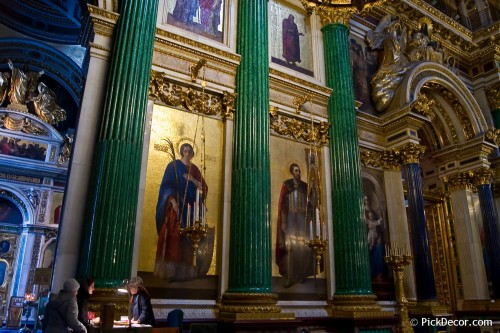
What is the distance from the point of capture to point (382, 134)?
9797 mm

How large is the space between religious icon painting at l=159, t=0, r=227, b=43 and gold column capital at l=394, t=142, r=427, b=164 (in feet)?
15.9

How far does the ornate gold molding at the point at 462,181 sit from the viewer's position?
37.9 ft

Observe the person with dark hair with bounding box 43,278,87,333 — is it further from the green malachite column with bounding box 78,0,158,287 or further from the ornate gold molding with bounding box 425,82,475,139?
the ornate gold molding with bounding box 425,82,475,139

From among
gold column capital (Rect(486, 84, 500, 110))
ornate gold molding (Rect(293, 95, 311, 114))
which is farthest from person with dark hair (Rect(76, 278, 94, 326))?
gold column capital (Rect(486, 84, 500, 110))

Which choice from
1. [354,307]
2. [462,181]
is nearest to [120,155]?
[354,307]

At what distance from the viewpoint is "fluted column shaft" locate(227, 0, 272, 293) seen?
6051mm

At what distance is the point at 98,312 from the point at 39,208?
1127cm

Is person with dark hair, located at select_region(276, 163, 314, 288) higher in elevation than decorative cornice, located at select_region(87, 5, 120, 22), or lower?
lower

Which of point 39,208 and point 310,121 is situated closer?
point 310,121

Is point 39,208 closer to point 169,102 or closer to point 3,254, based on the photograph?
point 3,254

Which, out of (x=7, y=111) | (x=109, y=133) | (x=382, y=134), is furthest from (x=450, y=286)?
(x=7, y=111)

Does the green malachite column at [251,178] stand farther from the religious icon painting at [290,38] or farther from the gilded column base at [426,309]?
the gilded column base at [426,309]

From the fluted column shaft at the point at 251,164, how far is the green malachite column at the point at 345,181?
1.70m

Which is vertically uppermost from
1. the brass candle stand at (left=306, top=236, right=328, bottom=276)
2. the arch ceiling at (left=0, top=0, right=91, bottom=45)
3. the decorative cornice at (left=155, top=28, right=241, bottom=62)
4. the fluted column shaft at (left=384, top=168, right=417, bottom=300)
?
the arch ceiling at (left=0, top=0, right=91, bottom=45)
